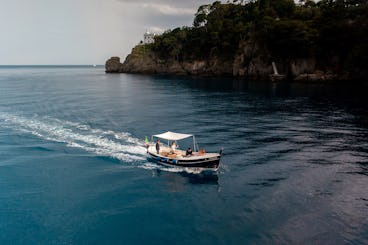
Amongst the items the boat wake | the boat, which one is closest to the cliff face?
the boat wake

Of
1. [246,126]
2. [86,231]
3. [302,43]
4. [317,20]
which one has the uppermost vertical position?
[317,20]

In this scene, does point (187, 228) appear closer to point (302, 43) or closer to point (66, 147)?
point (66, 147)

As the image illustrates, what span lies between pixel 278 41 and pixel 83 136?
93263mm

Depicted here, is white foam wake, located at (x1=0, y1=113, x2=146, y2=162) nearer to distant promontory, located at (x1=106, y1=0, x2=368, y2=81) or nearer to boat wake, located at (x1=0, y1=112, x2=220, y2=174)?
boat wake, located at (x1=0, y1=112, x2=220, y2=174)

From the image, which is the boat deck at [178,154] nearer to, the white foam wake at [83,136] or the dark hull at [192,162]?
the dark hull at [192,162]

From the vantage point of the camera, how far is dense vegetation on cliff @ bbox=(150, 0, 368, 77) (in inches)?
3981

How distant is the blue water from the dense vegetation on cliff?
56675mm

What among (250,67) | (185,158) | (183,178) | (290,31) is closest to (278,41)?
(290,31)

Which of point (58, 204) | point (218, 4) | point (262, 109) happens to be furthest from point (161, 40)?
point (58, 204)

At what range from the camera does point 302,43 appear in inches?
4237

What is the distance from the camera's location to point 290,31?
110000 mm

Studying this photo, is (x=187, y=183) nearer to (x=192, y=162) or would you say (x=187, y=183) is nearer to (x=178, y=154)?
(x=192, y=162)

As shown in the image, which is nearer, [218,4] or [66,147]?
[66,147]

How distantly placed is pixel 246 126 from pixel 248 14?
389 ft
